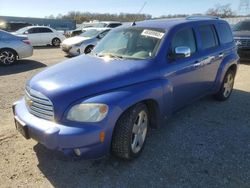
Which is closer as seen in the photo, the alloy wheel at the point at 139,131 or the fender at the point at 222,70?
the alloy wheel at the point at 139,131

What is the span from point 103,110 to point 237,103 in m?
4.11

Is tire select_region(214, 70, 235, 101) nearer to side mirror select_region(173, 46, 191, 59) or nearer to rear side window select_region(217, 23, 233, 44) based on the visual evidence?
rear side window select_region(217, 23, 233, 44)

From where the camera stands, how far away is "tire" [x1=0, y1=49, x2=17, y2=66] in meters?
11.1

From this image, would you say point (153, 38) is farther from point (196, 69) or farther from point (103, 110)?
point (103, 110)

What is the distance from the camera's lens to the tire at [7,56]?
11125 mm

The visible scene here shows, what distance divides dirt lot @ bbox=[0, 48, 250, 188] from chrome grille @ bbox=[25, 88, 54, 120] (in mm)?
474

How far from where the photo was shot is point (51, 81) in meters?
3.63

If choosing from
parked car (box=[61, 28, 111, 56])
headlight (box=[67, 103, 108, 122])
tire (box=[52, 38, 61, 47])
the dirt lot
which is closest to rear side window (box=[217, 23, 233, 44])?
the dirt lot

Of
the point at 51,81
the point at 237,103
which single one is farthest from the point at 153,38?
the point at 237,103

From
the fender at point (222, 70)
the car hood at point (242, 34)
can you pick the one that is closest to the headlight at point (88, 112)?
the fender at point (222, 70)

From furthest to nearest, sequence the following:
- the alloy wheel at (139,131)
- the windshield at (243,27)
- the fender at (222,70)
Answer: the windshield at (243,27)
the fender at (222,70)
the alloy wheel at (139,131)

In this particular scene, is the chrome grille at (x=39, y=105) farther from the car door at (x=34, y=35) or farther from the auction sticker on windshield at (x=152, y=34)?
the car door at (x=34, y=35)

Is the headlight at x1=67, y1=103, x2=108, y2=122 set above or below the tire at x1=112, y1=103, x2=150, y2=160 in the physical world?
above

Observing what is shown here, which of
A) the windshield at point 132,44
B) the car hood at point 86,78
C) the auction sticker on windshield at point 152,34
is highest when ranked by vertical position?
the auction sticker on windshield at point 152,34
